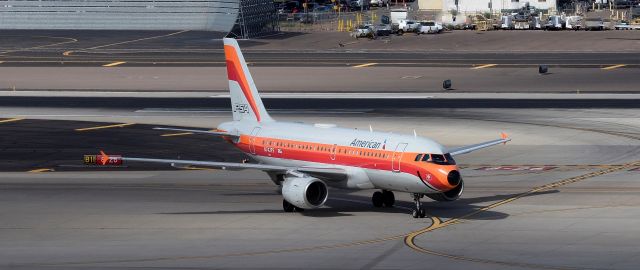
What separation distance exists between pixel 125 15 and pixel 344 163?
450 ft

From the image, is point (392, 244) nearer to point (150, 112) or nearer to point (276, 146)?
point (276, 146)

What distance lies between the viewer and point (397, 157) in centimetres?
5547

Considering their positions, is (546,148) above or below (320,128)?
below

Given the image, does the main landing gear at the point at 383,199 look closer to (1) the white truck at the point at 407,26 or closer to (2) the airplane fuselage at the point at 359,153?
(2) the airplane fuselage at the point at 359,153

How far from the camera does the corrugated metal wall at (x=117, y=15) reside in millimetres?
188625

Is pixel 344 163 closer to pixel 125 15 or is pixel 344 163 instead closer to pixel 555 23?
pixel 555 23

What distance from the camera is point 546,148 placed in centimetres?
8194

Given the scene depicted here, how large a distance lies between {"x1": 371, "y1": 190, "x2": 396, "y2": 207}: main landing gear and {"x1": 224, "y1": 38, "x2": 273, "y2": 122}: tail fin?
8307 millimetres

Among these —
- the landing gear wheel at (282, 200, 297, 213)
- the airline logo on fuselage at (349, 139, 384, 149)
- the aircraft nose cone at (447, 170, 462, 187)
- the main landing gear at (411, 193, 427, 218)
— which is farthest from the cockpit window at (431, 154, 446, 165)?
the landing gear wheel at (282, 200, 297, 213)

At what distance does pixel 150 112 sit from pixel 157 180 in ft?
114

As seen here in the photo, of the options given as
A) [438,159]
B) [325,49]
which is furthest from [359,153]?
[325,49]


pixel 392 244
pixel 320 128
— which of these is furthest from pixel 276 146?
pixel 392 244

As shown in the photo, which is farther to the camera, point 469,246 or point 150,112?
point 150,112

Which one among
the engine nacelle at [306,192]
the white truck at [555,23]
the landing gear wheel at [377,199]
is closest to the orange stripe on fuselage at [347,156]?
the engine nacelle at [306,192]
